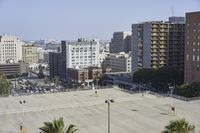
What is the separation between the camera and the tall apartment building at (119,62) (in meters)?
123

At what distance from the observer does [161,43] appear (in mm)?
88562

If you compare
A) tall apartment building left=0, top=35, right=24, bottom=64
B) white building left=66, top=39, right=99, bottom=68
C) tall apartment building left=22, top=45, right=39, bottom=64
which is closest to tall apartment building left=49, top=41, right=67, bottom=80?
white building left=66, top=39, right=99, bottom=68

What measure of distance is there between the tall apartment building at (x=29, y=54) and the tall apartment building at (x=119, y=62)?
146ft

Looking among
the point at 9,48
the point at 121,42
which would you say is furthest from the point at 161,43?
the point at 9,48

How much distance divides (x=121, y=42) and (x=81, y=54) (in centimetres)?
4951

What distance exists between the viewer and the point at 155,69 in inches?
3334

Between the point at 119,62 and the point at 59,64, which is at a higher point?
the point at 119,62

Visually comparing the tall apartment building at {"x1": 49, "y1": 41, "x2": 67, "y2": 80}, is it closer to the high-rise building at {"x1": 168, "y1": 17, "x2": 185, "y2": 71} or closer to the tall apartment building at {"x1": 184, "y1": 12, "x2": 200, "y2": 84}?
the high-rise building at {"x1": 168, "y1": 17, "x2": 185, "y2": 71}

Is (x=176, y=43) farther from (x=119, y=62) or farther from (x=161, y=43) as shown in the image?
(x=119, y=62)

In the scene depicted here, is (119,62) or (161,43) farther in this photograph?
(119,62)

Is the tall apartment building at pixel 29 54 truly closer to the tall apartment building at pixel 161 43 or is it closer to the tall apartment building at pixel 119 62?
the tall apartment building at pixel 119 62

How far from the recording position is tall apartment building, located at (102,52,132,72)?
123m

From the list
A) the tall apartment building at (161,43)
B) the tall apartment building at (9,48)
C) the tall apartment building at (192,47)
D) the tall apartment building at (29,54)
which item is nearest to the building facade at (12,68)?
the tall apartment building at (9,48)

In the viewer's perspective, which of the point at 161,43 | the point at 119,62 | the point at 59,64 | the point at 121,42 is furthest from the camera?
the point at 121,42
